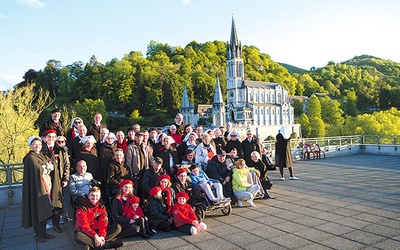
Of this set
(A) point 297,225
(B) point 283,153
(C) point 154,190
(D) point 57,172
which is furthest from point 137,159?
(B) point 283,153

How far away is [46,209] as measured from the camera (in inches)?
234

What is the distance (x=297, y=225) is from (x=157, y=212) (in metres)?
2.76

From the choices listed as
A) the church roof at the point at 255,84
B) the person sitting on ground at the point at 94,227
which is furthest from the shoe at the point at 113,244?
the church roof at the point at 255,84

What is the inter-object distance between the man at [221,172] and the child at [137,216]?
2439 millimetres

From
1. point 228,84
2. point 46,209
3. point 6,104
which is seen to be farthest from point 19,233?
point 228,84

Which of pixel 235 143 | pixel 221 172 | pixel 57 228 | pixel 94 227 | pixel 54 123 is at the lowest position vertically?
pixel 57 228

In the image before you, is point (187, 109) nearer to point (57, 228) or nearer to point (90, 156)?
point (90, 156)

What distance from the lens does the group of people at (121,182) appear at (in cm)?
581

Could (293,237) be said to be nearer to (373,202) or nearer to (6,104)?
(373,202)

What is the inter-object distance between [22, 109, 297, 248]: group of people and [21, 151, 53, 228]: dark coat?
2 centimetres

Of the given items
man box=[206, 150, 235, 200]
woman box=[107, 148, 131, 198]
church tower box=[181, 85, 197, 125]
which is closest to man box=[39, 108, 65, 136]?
woman box=[107, 148, 131, 198]

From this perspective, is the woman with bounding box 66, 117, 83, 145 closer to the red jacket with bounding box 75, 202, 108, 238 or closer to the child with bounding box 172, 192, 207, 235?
the red jacket with bounding box 75, 202, 108, 238

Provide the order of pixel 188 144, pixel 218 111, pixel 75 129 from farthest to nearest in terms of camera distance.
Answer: pixel 218 111 < pixel 188 144 < pixel 75 129

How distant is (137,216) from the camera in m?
5.93
